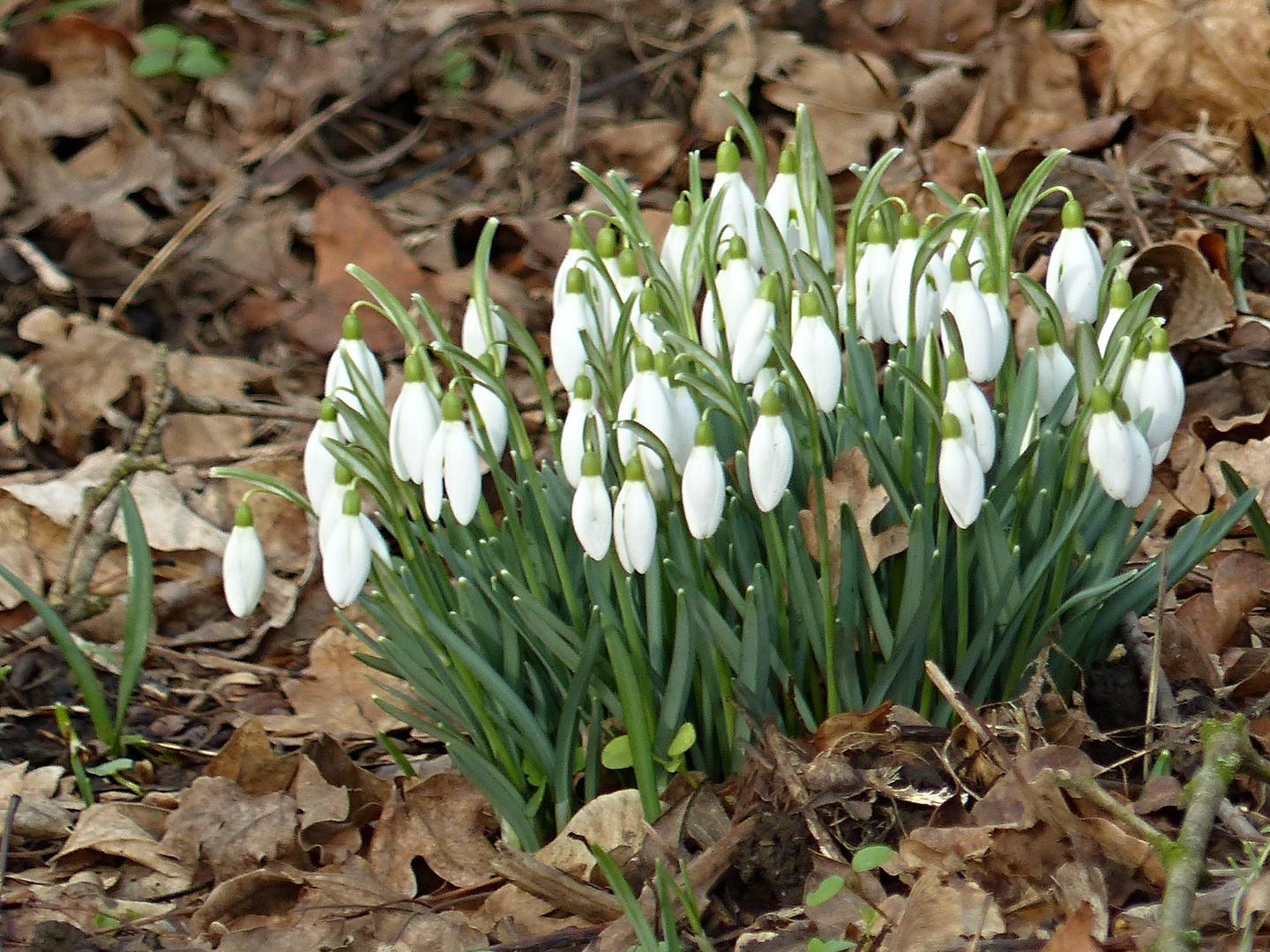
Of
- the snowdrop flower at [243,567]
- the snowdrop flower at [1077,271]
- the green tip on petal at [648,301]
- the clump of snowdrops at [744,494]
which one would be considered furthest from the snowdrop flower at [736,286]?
the snowdrop flower at [243,567]

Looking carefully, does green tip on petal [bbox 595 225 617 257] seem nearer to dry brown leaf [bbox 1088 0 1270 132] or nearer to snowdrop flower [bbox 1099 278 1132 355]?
snowdrop flower [bbox 1099 278 1132 355]

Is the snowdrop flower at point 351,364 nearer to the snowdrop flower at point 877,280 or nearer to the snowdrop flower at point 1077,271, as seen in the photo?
the snowdrop flower at point 877,280

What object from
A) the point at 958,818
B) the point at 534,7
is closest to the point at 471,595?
the point at 958,818

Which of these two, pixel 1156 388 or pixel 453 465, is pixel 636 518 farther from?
pixel 1156 388

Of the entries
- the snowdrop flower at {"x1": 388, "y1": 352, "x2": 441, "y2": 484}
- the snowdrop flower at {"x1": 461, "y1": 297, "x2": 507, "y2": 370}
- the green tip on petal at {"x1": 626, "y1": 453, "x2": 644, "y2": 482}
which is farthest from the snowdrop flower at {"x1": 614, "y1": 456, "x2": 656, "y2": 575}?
the snowdrop flower at {"x1": 461, "y1": 297, "x2": 507, "y2": 370}

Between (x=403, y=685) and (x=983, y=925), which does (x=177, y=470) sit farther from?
(x=983, y=925)

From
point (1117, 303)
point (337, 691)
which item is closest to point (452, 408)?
point (1117, 303)

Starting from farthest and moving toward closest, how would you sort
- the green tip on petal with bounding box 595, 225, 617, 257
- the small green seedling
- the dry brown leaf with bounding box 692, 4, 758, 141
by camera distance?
the small green seedling < the dry brown leaf with bounding box 692, 4, 758, 141 < the green tip on petal with bounding box 595, 225, 617, 257
